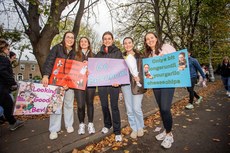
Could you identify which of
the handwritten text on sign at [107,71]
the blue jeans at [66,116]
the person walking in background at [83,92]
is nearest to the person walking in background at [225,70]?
the handwritten text on sign at [107,71]

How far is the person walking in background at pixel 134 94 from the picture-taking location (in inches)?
140

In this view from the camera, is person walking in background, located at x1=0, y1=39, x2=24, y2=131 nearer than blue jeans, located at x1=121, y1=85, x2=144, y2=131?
No

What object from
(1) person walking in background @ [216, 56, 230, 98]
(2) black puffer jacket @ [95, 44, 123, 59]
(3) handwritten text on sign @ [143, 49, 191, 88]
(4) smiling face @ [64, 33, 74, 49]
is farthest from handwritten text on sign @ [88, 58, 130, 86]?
(1) person walking in background @ [216, 56, 230, 98]

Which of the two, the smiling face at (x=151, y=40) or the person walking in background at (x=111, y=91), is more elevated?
the smiling face at (x=151, y=40)

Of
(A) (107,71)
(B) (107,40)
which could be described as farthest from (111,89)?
(B) (107,40)

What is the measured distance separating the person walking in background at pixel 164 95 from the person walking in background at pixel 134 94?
33 cm

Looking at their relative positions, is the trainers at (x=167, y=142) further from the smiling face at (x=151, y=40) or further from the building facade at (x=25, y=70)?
the building facade at (x=25, y=70)

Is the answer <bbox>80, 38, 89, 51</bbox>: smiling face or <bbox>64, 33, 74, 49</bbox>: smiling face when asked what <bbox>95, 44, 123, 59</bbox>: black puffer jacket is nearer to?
<bbox>80, 38, 89, 51</bbox>: smiling face

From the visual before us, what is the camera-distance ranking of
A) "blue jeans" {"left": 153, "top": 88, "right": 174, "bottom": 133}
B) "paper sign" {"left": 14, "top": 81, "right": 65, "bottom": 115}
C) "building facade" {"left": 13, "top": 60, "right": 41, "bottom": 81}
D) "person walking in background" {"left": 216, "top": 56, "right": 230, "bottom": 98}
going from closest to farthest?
"blue jeans" {"left": 153, "top": 88, "right": 174, "bottom": 133} < "paper sign" {"left": 14, "top": 81, "right": 65, "bottom": 115} < "person walking in background" {"left": 216, "top": 56, "right": 230, "bottom": 98} < "building facade" {"left": 13, "top": 60, "right": 41, "bottom": 81}

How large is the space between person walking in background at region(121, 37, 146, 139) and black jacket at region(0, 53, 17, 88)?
2847 mm

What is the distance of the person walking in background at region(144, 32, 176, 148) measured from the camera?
3.21m

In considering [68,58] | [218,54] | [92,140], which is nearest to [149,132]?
[92,140]

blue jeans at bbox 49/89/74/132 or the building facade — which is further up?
the building facade

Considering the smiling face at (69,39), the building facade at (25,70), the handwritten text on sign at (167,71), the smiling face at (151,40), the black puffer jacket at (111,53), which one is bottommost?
the handwritten text on sign at (167,71)
